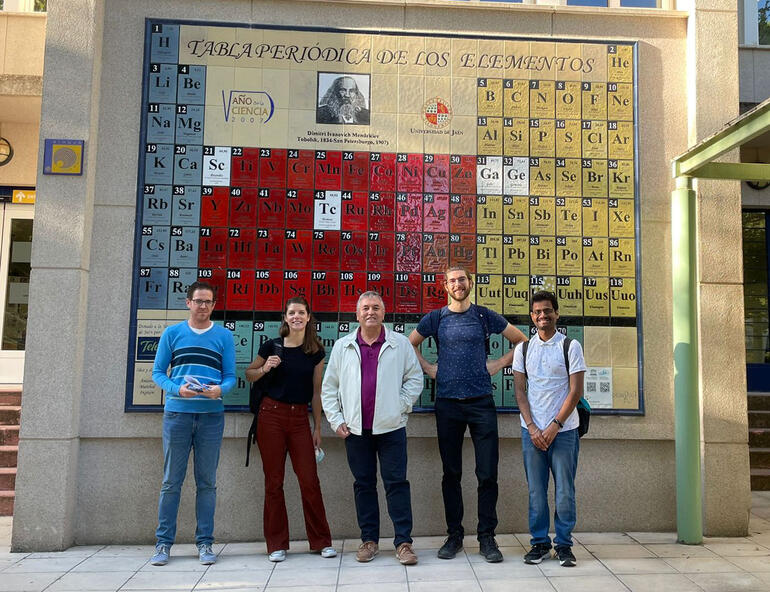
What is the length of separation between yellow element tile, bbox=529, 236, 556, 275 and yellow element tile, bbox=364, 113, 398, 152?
141cm

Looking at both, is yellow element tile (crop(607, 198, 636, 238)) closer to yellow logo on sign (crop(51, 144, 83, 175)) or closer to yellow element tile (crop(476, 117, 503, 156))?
yellow element tile (crop(476, 117, 503, 156))

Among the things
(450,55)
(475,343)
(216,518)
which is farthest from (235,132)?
(216,518)

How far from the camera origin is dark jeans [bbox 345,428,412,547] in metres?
4.25

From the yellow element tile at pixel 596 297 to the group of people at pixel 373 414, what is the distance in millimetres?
857

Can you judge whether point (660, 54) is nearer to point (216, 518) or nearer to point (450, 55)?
point (450, 55)

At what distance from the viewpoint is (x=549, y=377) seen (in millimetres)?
4246

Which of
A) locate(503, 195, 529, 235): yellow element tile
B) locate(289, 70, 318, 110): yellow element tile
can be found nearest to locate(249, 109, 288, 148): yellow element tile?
locate(289, 70, 318, 110): yellow element tile

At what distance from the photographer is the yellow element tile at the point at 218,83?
5.05 m

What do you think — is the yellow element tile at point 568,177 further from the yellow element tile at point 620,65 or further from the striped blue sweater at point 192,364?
the striped blue sweater at point 192,364

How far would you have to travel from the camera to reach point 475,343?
4.42 m

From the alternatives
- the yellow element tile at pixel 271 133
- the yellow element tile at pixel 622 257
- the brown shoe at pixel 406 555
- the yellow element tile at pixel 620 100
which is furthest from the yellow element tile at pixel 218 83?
the brown shoe at pixel 406 555

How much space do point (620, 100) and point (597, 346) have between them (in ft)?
6.96

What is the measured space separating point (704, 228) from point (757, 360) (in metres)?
4.33

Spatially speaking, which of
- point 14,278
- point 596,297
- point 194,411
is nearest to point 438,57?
point 596,297
